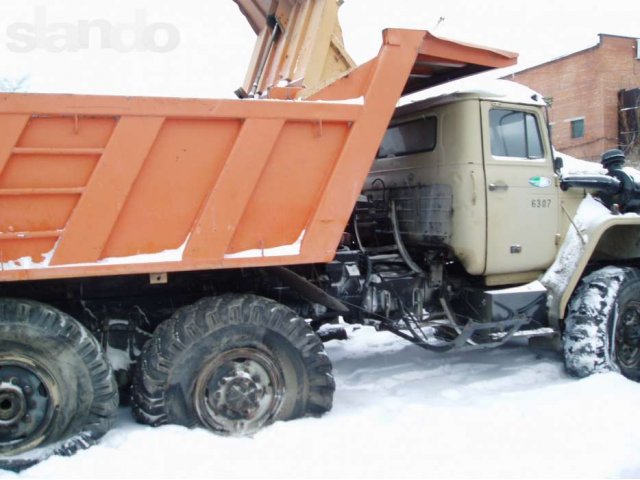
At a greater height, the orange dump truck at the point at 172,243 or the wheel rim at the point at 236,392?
the orange dump truck at the point at 172,243

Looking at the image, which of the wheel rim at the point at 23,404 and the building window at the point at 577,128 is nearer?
the wheel rim at the point at 23,404

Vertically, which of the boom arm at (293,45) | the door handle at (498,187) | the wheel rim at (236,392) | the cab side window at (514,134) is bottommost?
the wheel rim at (236,392)

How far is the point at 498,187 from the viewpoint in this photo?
5.09 m

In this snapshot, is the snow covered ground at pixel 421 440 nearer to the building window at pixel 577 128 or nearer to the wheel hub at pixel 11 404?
the wheel hub at pixel 11 404

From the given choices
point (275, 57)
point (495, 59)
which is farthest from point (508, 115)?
point (275, 57)

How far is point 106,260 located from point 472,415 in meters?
2.84

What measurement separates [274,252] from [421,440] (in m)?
1.61

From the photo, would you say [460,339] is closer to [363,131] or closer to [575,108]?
[363,131]

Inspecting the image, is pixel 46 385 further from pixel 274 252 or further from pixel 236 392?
pixel 274 252

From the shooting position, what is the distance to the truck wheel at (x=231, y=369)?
3.96 metres

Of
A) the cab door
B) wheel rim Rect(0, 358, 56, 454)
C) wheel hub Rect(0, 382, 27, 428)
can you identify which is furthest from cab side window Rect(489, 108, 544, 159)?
wheel hub Rect(0, 382, 27, 428)

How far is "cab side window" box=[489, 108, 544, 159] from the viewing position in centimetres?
520

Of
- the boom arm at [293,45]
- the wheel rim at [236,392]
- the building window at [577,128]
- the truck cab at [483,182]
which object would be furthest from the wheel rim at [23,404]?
the building window at [577,128]

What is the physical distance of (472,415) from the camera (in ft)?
14.6
